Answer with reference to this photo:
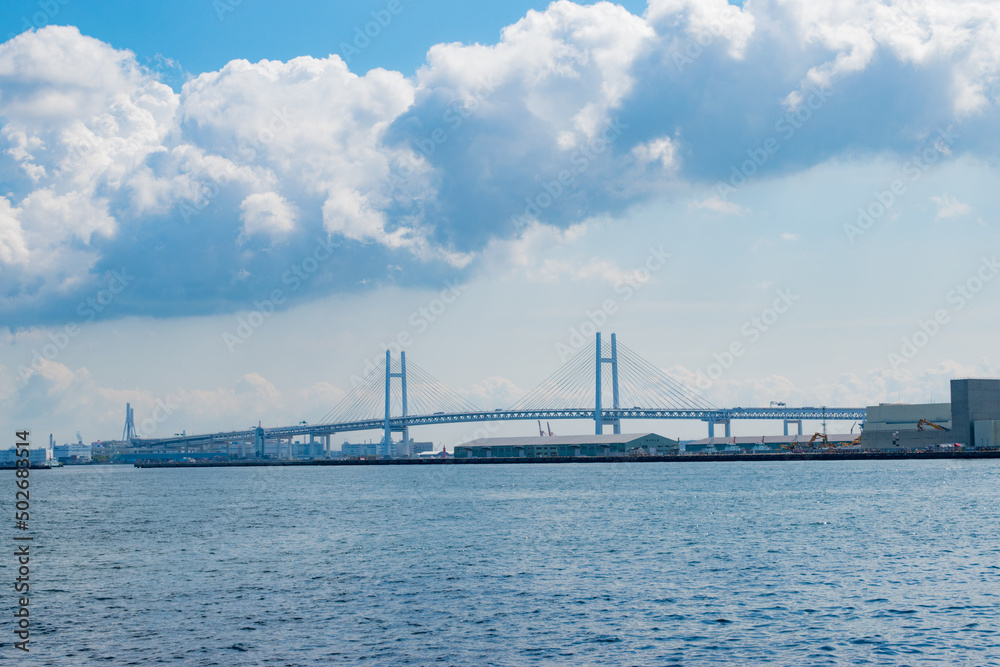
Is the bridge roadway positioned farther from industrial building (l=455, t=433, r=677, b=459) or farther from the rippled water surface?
the rippled water surface

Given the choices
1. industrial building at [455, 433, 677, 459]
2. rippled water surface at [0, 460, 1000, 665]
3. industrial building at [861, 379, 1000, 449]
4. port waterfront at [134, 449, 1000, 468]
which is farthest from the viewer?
industrial building at [455, 433, 677, 459]

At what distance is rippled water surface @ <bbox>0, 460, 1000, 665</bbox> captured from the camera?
615 inches

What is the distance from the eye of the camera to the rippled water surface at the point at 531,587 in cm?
1561

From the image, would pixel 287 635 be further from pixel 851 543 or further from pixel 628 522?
pixel 628 522

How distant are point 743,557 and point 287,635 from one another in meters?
12.8

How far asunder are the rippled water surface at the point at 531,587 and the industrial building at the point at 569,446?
8517cm

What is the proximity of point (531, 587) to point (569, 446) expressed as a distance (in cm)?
10743

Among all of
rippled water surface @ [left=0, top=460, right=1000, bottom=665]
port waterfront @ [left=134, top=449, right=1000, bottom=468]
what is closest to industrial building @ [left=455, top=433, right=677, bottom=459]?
port waterfront @ [left=134, top=449, right=1000, bottom=468]

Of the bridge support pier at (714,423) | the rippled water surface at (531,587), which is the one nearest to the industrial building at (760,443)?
the bridge support pier at (714,423)

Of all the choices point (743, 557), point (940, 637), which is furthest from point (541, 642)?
point (743, 557)

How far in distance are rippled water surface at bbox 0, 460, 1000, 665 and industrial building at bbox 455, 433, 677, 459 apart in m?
85.2

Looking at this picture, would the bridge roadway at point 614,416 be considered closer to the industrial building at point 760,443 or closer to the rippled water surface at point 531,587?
the industrial building at point 760,443

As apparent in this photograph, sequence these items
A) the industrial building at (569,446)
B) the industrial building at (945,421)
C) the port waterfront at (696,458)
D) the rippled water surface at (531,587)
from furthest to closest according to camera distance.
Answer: the industrial building at (569,446), the industrial building at (945,421), the port waterfront at (696,458), the rippled water surface at (531,587)

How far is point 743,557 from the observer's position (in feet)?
81.8
